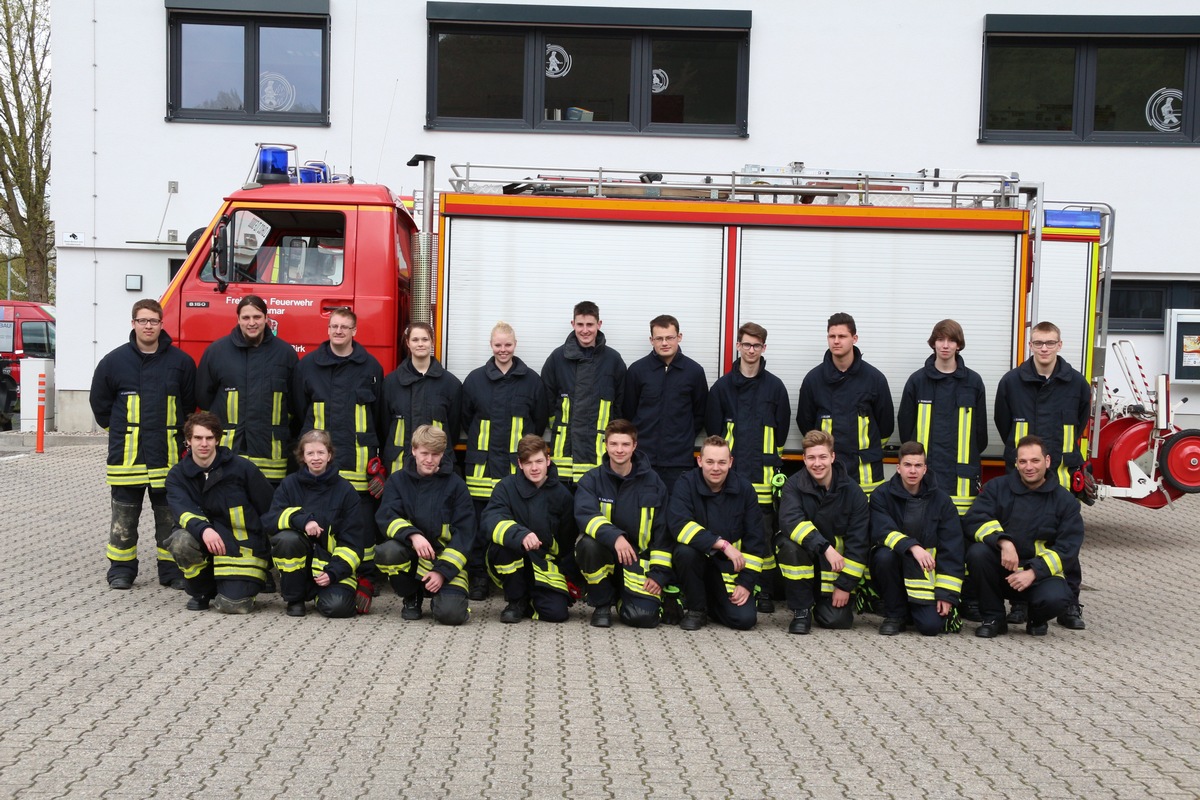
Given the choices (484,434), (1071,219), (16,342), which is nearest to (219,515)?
(484,434)

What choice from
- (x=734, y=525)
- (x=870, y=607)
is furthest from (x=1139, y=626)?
(x=734, y=525)

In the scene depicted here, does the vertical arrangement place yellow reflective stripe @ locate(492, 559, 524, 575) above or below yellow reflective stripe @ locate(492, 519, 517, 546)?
below

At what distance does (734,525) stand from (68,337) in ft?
38.9

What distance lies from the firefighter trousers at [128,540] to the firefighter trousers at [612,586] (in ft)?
8.86

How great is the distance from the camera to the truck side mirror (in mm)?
7641

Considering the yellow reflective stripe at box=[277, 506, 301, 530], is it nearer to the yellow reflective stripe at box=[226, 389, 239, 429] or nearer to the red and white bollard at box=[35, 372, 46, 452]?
the yellow reflective stripe at box=[226, 389, 239, 429]

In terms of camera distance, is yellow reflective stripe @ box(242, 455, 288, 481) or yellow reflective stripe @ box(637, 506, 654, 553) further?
yellow reflective stripe @ box(242, 455, 288, 481)

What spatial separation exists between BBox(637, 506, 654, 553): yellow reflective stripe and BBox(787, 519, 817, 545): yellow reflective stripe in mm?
827

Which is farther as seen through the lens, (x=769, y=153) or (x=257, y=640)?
(x=769, y=153)

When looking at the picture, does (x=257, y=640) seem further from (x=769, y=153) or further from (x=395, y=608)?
(x=769, y=153)

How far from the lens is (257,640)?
603 centimetres

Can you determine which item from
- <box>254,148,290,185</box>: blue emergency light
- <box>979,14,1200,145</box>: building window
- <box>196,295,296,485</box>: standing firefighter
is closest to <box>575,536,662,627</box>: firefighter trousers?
<box>196,295,296,485</box>: standing firefighter

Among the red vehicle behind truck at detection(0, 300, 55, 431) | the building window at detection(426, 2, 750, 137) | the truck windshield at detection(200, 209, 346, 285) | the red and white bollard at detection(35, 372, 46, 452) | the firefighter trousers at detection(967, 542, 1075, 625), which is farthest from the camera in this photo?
the red vehicle behind truck at detection(0, 300, 55, 431)

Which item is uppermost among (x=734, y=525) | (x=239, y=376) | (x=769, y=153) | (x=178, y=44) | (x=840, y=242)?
(x=178, y=44)
